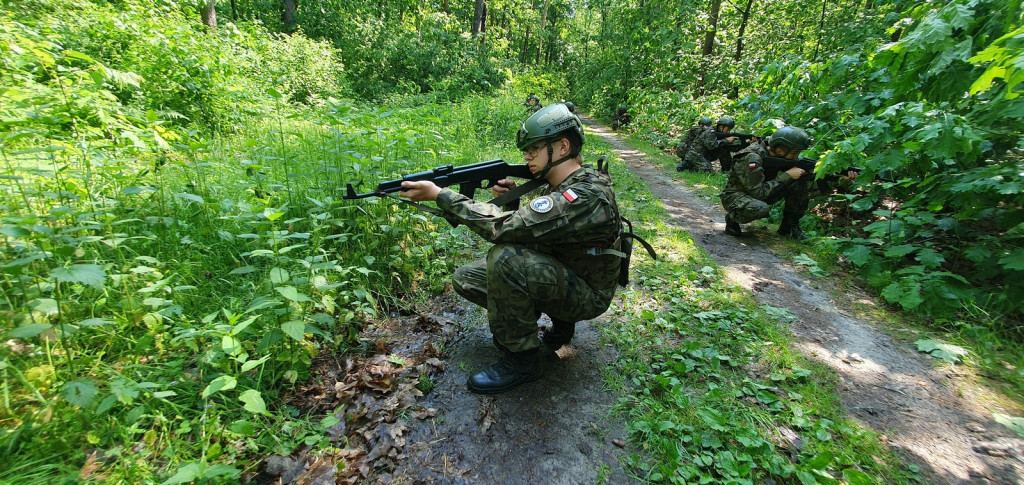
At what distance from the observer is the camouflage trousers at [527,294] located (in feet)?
8.61

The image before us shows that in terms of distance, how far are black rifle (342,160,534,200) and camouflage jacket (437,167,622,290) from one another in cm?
19

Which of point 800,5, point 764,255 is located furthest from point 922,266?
point 800,5

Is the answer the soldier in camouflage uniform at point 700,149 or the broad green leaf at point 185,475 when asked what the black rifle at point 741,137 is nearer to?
the soldier in camouflage uniform at point 700,149

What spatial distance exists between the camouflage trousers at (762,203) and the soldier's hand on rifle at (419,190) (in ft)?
16.2

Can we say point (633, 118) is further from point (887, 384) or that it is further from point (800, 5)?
point (887, 384)

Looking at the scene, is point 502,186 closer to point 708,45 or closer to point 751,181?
point 751,181

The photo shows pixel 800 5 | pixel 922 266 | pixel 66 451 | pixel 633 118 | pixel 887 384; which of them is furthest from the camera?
pixel 633 118

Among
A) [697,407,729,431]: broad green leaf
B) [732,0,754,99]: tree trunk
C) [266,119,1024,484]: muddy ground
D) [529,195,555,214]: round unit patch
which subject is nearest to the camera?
[266,119,1024,484]: muddy ground

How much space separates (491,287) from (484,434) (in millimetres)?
912

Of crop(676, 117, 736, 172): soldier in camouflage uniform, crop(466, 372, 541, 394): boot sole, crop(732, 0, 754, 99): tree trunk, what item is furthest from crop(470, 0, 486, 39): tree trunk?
crop(466, 372, 541, 394): boot sole

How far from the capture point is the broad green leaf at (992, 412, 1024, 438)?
246cm

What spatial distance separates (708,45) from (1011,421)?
1649cm

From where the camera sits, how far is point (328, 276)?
10.4 feet

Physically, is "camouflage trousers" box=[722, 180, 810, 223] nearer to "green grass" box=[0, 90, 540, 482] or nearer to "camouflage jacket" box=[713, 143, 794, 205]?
"camouflage jacket" box=[713, 143, 794, 205]
